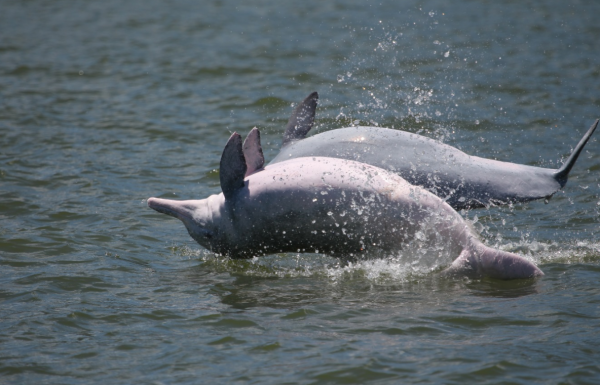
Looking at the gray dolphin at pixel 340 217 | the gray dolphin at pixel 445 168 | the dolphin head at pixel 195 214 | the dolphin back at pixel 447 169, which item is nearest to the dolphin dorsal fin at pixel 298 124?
the gray dolphin at pixel 445 168

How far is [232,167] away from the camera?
8.69 m

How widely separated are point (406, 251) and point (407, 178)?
1.08 m

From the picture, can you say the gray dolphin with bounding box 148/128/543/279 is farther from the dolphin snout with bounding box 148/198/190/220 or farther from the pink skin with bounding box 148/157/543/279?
the dolphin snout with bounding box 148/198/190/220

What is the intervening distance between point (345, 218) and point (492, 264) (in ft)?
5.63

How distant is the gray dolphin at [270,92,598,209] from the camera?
30.7ft

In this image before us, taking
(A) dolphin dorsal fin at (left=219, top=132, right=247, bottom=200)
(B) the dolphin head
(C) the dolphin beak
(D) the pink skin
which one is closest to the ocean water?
(D) the pink skin

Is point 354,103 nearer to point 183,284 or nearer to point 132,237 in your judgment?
point 132,237

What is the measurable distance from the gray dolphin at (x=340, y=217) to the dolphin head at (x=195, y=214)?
96mm

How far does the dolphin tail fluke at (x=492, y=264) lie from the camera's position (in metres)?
8.62

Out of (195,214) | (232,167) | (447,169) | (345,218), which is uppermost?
(232,167)

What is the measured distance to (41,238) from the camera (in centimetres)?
1088

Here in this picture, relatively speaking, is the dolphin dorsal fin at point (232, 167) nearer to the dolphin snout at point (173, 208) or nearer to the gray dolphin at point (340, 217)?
the gray dolphin at point (340, 217)

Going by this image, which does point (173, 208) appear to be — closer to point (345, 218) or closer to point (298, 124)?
point (345, 218)

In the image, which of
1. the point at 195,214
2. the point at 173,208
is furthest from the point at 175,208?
the point at 195,214
